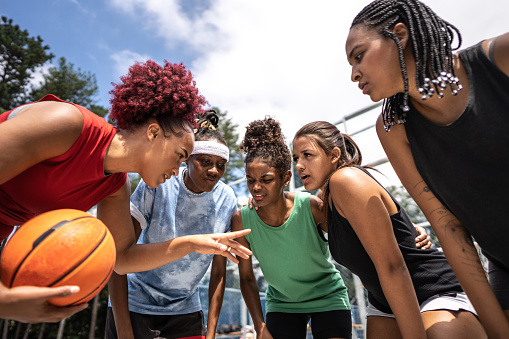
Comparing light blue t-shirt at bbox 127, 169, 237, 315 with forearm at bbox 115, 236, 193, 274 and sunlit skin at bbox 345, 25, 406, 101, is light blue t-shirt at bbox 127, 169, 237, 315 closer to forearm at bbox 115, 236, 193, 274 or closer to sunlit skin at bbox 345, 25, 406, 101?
forearm at bbox 115, 236, 193, 274

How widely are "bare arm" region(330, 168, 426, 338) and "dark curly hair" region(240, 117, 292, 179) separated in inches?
50.3

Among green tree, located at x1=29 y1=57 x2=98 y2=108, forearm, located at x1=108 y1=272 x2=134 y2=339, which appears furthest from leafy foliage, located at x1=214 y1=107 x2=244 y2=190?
forearm, located at x1=108 y1=272 x2=134 y2=339

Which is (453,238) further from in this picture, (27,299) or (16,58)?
(16,58)

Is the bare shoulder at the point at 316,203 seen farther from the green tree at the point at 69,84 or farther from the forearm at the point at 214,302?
the green tree at the point at 69,84

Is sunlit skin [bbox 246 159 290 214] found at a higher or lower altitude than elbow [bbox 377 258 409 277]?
higher

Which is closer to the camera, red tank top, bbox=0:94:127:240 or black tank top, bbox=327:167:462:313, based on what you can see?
red tank top, bbox=0:94:127:240

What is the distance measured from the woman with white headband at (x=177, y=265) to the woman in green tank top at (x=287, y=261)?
0.31m

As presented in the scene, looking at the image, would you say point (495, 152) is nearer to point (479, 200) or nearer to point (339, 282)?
point (479, 200)

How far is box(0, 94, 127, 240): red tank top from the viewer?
7.47 feet

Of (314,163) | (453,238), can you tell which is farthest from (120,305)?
(453,238)

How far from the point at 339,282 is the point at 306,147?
132 centimetres

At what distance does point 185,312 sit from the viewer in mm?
3660

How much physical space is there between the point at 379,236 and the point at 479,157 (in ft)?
2.33

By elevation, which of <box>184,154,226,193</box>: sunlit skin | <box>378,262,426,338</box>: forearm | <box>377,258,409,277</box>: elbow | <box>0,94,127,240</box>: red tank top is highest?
<box>184,154,226,193</box>: sunlit skin
